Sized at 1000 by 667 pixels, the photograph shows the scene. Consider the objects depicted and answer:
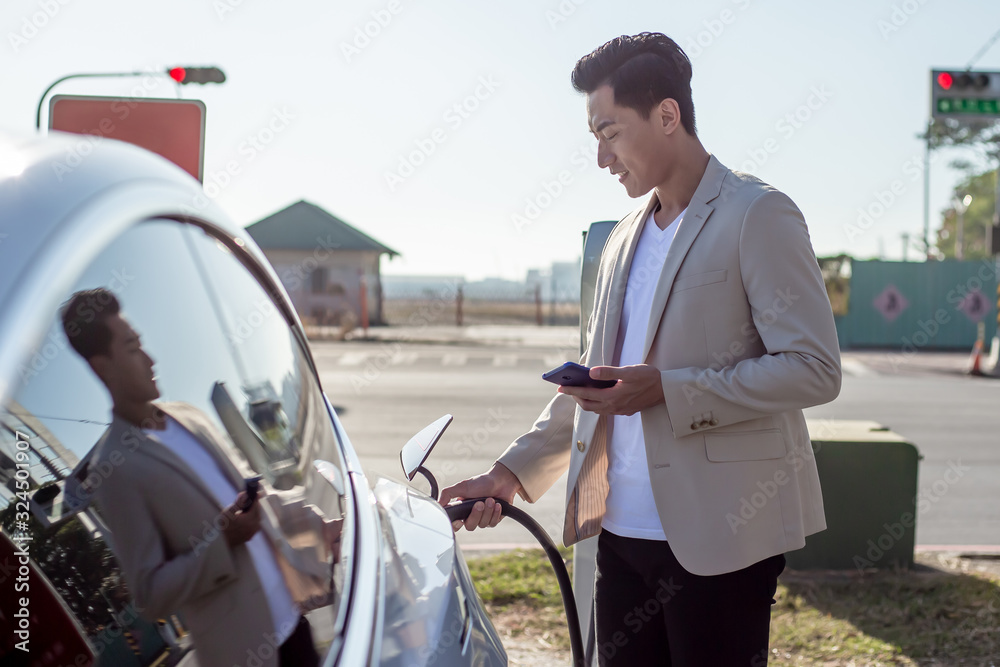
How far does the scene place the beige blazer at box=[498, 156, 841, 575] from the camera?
175cm


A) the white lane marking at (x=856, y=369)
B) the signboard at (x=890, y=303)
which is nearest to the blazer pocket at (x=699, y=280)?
the white lane marking at (x=856, y=369)

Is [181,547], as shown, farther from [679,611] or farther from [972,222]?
[972,222]

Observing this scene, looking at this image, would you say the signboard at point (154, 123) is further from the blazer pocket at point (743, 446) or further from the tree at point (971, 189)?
the tree at point (971, 189)

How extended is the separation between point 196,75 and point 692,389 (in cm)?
348

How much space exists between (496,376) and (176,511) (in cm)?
1439

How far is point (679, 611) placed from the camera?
181cm

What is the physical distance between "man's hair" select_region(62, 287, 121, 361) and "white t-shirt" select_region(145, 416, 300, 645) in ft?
0.45

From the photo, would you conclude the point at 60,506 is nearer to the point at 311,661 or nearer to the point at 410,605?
the point at 311,661

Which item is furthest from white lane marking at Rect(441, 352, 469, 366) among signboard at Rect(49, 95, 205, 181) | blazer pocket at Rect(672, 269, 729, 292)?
blazer pocket at Rect(672, 269, 729, 292)

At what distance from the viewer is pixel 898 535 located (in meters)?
4.53

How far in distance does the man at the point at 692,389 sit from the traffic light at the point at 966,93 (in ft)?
34.6

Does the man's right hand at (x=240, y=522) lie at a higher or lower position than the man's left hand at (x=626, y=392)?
lower

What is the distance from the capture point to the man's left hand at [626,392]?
1771 millimetres

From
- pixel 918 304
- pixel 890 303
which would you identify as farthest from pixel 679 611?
pixel 918 304
